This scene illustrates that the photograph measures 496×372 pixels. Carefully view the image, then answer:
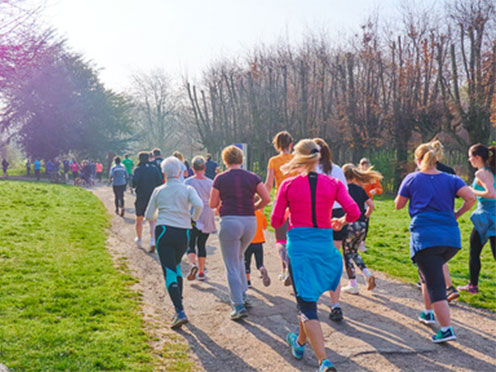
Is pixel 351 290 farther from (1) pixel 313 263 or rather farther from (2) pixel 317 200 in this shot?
(2) pixel 317 200

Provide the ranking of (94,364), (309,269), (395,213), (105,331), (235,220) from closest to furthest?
1. (309,269)
2. (94,364)
3. (105,331)
4. (235,220)
5. (395,213)

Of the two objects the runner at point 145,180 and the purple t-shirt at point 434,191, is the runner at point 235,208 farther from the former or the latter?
the runner at point 145,180

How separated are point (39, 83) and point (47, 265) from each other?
38.6 meters

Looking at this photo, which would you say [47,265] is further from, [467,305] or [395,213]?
[395,213]

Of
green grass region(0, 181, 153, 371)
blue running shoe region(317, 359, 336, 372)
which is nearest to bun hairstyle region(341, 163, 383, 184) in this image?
blue running shoe region(317, 359, 336, 372)

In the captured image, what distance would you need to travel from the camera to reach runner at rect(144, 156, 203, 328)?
5.28 meters

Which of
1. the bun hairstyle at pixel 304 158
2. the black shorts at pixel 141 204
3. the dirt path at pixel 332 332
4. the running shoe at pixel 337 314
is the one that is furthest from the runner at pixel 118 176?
the bun hairstyle at pixel 304 158

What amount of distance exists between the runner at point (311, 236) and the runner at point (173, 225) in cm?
190

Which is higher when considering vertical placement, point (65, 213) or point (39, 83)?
point (39, 83)

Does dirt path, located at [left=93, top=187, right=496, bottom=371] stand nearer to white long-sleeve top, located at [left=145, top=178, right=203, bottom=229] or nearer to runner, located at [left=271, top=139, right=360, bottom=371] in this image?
runner, located at [left=271, top=139, right=360, bottom=371]

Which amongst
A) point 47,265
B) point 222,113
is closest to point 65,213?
point 47,265

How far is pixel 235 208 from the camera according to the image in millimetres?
5375

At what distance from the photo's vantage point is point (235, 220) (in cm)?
538

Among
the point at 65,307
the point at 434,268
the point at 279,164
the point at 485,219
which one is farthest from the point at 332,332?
the point at 65,307
